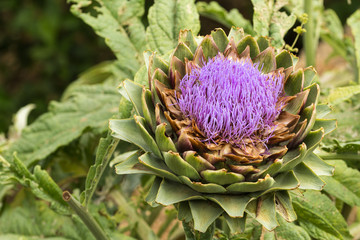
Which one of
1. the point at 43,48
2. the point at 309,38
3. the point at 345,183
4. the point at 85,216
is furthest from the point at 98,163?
the point at 43,48

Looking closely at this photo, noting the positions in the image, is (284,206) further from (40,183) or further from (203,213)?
(40,183)

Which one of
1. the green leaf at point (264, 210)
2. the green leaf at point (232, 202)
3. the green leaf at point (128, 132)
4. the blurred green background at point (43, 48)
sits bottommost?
the blurred green background at point (43, 48)

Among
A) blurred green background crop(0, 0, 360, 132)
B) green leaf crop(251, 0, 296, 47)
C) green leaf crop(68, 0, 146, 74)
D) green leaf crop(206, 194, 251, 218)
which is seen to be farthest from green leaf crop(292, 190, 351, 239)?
blurred green background crop(0, 0, 360, 132)

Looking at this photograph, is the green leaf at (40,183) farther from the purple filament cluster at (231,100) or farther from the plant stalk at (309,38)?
the plant stalk at (309,38)

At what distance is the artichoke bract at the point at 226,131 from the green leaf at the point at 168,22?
0.12 m

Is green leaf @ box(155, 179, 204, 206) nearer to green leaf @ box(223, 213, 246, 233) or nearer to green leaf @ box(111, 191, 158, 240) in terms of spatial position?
green leaf @ box(223, 213, 246, 233)

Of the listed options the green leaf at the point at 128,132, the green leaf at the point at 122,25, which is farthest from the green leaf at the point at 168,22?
the green leaf at the point at 128,132

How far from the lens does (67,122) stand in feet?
2.92

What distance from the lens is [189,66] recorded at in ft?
2.10

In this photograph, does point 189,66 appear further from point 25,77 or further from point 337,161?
point 25,77

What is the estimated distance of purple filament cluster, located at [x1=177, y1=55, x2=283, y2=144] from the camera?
0.61m

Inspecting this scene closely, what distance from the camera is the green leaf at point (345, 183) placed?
2.44 ft

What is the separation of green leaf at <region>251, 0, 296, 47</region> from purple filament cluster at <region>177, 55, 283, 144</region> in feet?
0.52

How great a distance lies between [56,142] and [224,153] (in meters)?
A: 0.37
